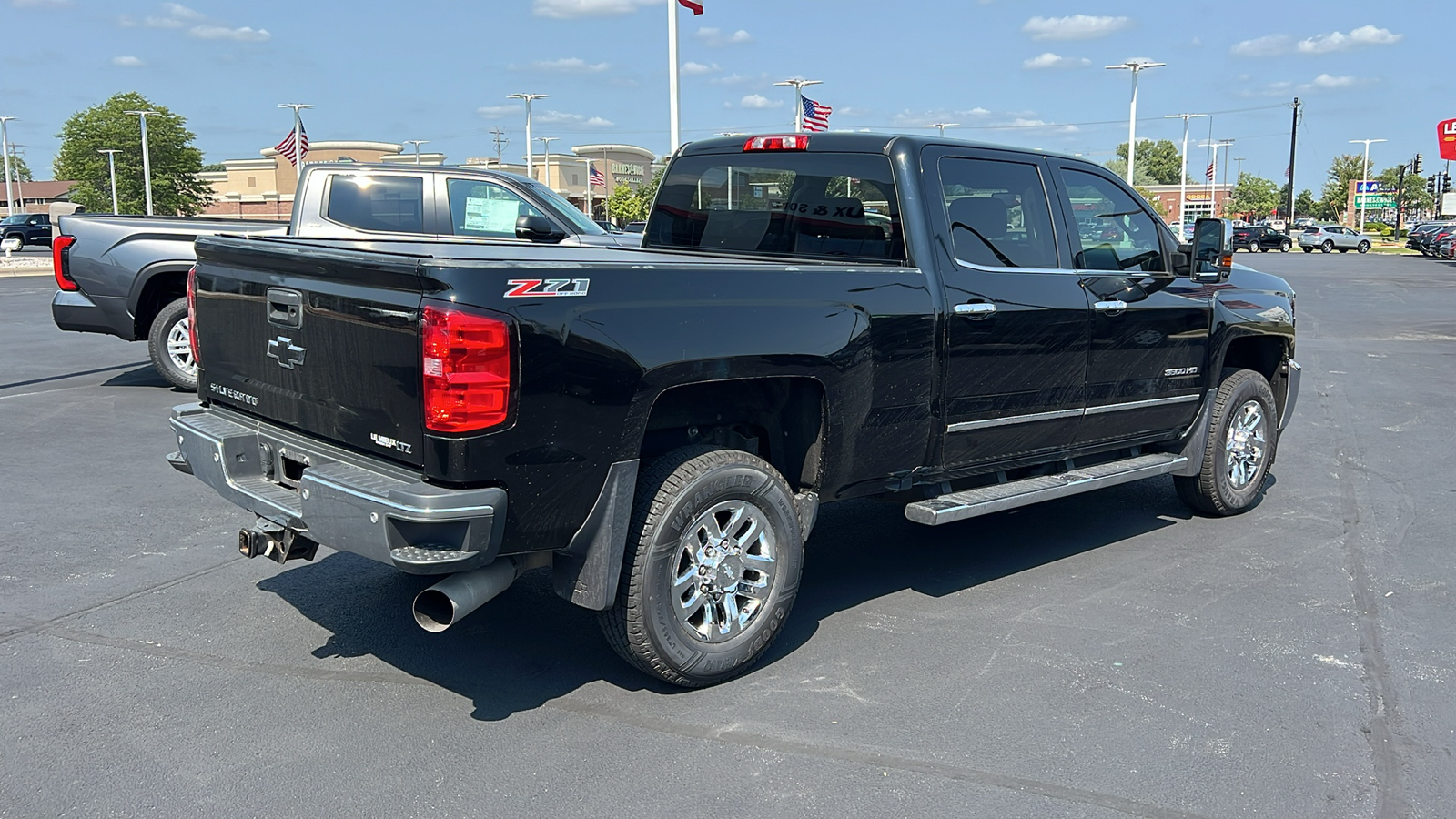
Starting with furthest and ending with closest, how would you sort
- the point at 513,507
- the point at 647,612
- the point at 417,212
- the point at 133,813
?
A: the point at 417,212 → the point at 647,612 → the point at 513,507 → the point at 133,813

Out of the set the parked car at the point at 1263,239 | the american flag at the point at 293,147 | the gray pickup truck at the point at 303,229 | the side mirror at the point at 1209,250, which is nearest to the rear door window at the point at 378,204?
the gray pickup truck at the point at 303,229

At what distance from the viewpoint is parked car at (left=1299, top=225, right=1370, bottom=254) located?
197 ft

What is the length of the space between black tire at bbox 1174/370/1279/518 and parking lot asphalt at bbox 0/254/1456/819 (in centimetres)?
16

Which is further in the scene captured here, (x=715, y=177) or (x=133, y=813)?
(x=715, y=177)

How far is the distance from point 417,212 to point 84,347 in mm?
6611

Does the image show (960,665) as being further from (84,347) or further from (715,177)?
(84,347)

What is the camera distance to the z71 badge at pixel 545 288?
3465 millimetres

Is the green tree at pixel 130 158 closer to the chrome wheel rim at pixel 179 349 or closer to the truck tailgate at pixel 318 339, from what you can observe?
the chrome wheel rim at pixel 179 349

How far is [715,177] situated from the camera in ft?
18.7

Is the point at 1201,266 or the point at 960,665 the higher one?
the point at 1201,266

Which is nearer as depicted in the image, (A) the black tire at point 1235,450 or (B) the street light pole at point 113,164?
(A) the black tire at point 1235,450

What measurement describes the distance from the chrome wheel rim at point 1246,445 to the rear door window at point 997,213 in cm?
196

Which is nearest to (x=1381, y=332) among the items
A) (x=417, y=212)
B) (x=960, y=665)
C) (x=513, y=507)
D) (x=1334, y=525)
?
(x=1334, y=525)

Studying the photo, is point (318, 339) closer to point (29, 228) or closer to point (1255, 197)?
point (29, 228)
